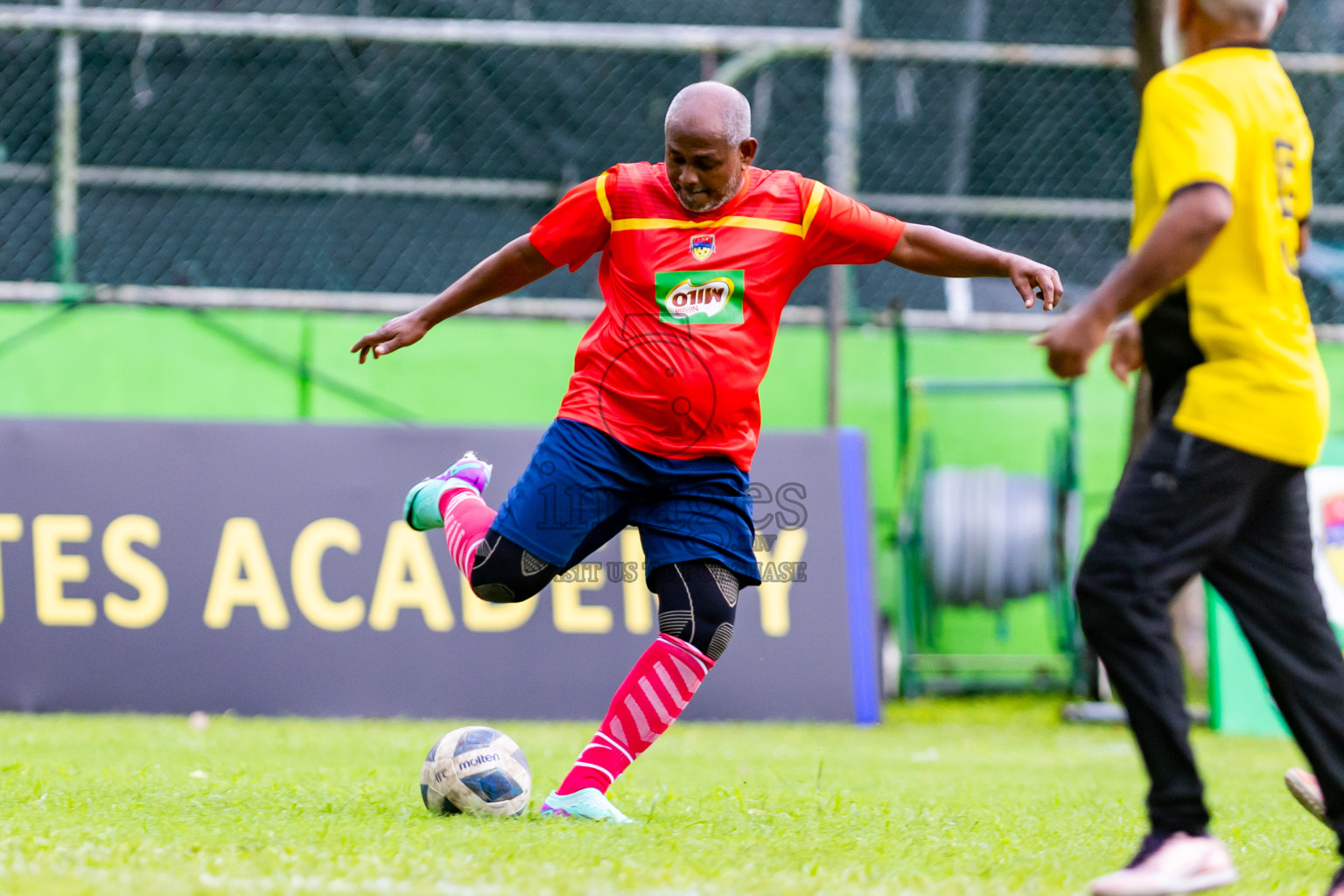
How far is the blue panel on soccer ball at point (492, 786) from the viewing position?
4055mm

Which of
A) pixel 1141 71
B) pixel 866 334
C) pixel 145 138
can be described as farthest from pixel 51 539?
pixel 1141 71

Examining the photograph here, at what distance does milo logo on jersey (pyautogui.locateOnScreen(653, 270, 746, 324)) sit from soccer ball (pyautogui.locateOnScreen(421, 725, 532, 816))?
4.30ft

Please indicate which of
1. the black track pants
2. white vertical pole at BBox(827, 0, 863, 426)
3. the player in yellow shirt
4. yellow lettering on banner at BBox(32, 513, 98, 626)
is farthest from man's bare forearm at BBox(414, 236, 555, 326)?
white vertical pole at BBox(827, 0, 863, 426)

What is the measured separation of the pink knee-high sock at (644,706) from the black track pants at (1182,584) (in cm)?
137

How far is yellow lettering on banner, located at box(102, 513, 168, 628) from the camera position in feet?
24.9

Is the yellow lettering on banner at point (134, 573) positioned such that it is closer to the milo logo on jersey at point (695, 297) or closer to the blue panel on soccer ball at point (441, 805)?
the blue panel on soccer ball at point (441, 805)

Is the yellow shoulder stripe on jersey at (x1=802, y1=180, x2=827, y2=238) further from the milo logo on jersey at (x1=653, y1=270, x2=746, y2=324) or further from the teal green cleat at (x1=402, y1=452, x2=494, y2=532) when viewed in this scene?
the teal green cleat at (x1=402, y1=452, x2=494, y2=532)

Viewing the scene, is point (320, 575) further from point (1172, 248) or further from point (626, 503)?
point (1172, 248)

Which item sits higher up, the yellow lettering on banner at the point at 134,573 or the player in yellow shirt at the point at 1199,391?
the player in yellow shirt at the point at 1199,391

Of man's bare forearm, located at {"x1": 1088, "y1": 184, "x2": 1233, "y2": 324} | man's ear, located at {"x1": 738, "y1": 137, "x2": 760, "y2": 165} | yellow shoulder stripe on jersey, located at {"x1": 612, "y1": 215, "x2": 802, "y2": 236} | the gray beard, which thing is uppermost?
man's ear, located at {"x1": 738, "y1": 137, "x2": 760, "y2": 165}

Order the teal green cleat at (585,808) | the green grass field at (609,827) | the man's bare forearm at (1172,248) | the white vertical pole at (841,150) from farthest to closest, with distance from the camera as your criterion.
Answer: the white vertical pole at (841,150) → the teal green cleat at (585,808) → the green grass field at (609,827) → the man's bare forearm at (1172,248)

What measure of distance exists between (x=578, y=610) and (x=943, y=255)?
4094mm

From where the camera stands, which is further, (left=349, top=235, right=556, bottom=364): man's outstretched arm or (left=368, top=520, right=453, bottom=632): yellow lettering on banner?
(left=368, top=520, right=453, bottom=632): yellow lettering on banner

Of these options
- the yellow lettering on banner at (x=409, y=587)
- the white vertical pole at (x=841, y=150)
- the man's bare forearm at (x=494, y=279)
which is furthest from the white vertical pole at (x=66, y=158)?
the man's bare forearm at (x=494, y=279)
